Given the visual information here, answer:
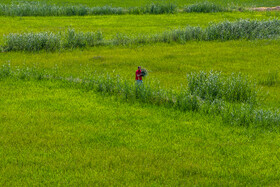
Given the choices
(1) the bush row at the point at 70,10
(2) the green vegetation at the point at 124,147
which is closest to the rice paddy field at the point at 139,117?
(2) the green vegetation at the point at 124,147

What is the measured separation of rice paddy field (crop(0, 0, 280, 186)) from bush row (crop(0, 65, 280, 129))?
0.03m

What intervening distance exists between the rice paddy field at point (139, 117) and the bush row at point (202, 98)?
35 millimetres

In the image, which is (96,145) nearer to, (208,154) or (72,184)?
(72,184)

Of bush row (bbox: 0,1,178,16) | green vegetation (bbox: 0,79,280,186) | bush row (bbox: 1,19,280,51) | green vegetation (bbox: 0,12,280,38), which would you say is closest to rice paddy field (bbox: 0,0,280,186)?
green vegetation (bbox: 0,79,280,186)

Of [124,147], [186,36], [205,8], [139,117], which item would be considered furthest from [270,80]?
[205,8]

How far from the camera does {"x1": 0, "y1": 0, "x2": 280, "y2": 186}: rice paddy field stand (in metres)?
8.04

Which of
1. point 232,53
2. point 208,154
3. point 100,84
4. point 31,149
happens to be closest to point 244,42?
Result: point 232,53

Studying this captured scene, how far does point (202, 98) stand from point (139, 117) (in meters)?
2.69

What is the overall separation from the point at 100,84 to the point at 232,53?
30.1 ft

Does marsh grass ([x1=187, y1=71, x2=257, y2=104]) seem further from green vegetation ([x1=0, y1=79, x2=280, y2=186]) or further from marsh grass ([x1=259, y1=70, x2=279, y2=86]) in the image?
marsh grass ([x1=259, y1=70, x2=279, y2=86])

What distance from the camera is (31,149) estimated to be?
900 cm

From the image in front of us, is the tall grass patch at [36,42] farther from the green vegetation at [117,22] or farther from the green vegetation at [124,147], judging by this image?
the green vegetation at [124,147]

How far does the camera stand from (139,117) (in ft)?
36.3

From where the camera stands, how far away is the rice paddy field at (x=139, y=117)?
26.4ft
